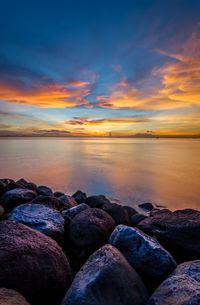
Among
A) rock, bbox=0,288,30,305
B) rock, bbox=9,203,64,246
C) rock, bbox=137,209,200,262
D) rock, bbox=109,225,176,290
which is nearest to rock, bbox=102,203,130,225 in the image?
rock, bbox=137,209,200,262

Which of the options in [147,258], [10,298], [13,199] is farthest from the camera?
[13,199]

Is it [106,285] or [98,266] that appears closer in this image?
[106,285]

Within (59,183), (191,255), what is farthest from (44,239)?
(59,183)

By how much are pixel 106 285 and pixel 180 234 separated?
1.82 m

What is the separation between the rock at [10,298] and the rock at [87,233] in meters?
1.57

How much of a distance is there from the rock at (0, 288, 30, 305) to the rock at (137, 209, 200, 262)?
7.94 feet

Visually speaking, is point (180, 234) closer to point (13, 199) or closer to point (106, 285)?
point (106, 285)

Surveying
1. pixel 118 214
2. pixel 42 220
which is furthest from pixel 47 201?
pixel 118 214

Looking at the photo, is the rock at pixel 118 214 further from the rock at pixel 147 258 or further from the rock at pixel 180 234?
the rock at pixel 147 258

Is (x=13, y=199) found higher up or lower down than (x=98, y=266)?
lower down

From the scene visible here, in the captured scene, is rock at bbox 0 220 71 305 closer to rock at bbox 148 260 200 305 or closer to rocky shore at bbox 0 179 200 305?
rocky shore at bbox 0 179 200 305

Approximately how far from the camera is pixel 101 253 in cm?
222

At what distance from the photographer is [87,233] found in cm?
324

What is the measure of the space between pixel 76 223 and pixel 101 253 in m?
1.34
